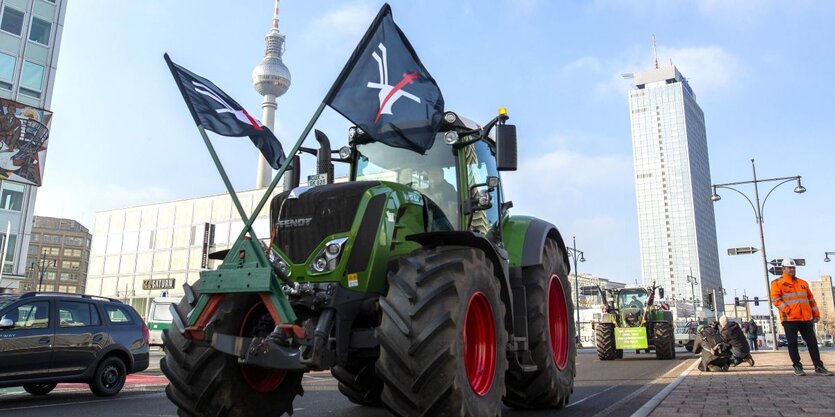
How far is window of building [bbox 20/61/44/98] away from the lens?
38.4 m

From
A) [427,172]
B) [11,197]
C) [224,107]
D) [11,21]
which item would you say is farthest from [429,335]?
[11,21]

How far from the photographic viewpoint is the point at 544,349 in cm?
608

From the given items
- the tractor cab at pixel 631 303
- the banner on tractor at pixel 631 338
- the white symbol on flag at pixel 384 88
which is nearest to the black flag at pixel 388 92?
the white symbol on flag at pixel 384 88

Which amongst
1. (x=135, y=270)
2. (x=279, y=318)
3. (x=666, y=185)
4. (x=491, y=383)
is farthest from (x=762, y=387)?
(x=666, y=185)

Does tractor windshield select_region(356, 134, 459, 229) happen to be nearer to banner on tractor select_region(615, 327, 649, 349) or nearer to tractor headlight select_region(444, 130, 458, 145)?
tractor headlight select_region(444, 130, 458, 145)

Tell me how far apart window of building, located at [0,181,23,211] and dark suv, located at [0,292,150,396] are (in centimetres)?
3401

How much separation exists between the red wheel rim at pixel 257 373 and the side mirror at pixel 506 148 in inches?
99.1

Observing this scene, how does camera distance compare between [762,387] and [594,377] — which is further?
[594,377]

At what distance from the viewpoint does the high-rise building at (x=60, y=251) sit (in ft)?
431

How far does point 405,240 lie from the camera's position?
5051 millimetres

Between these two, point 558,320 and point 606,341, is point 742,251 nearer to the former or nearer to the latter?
point 606,341

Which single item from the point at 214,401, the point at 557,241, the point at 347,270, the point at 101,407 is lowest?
the point at 101,407

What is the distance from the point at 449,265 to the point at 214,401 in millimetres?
1973

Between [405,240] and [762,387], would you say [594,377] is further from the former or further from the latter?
[405,240]
